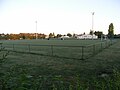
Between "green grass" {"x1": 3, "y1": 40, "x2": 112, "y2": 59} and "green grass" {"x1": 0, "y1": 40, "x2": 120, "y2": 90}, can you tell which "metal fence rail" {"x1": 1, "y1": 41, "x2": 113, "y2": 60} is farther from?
"green grass" {"x1": 0, "y1": 40, "x2": 120, "y2": 90}

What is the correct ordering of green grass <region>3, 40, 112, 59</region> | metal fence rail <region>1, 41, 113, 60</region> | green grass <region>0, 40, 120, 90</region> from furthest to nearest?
green grass <region>3, 40, 112, 59</region> < metal fence rail <region>1, 41, 113, 60</region> < green grass <region>0, 40, 120, 90</region>

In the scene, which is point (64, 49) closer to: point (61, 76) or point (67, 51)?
point (67, 51)

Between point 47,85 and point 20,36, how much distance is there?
451 ft

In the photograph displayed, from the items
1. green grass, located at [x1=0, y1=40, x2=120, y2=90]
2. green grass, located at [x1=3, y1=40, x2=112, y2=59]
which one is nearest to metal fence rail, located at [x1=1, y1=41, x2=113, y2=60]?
green grass, located at [x1=3, y1=40, x2=112, y2=59]

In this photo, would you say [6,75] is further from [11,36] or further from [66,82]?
[11,36]

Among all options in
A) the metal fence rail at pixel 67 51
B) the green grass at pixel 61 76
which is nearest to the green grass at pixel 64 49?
the metal fence rail at pixel 67 51

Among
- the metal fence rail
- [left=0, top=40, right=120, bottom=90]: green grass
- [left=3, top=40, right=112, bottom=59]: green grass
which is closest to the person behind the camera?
[left=0, top=40, right=120, bottom=90]: green grass

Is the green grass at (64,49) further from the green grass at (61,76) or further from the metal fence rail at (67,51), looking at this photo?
the green grass at (61,76)

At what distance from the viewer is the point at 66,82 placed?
916 cm

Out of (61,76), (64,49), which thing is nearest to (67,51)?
(64,49)

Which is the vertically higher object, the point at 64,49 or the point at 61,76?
the point at 61,76

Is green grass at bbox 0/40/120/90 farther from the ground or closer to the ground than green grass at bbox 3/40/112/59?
farther from the ground

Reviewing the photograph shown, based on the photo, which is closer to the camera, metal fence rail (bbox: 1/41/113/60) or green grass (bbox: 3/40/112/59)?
metal fence rail (bbox: 1/41/113/60)

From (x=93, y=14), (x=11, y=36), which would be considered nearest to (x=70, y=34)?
(x=11, y=36)
